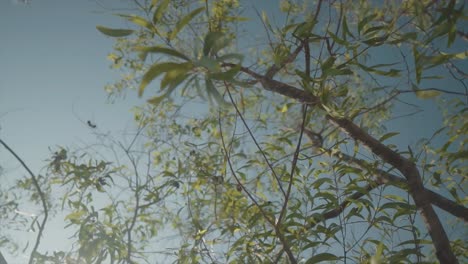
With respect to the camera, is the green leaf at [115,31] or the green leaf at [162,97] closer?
the green leaf at [162,97]

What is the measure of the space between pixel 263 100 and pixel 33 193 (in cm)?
231

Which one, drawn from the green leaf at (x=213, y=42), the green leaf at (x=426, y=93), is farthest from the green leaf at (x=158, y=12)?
the green leaf at (x=426, y=93)

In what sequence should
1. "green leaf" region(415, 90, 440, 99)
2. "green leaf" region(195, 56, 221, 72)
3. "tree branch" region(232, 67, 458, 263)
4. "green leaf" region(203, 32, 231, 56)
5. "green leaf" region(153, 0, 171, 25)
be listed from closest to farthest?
"green leaf" region(195, 56, 221, 72)
"green leaf" region(203, 32, 231, 56)
"green leaf" region(153, 0, 171, 25)
"green leaf" region(415, 90, 440, 99)
"tree branch" region(232, 67, 458, 263)

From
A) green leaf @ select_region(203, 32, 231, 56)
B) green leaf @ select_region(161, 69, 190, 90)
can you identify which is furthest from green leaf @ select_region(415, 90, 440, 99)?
green leaf @ select_region(161, 69, 190, 90)

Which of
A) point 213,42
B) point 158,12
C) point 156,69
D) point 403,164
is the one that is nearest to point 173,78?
point 156,69

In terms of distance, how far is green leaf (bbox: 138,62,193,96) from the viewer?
0.46 m

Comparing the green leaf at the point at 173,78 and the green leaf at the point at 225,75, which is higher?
the green leaf at the point at 225,75

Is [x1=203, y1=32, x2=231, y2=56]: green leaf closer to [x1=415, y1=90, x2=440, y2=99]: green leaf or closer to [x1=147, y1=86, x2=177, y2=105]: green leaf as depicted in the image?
[x1=147, y1=86, x2=177, y2=105]: green leaf

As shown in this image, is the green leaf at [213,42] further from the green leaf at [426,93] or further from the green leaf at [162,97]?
the green leaf at [426,93]

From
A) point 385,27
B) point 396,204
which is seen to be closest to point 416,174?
point 396,204

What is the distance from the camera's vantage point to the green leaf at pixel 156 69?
0.46 m

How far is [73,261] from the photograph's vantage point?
1.52m

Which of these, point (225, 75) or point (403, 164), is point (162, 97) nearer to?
point (225, 75)

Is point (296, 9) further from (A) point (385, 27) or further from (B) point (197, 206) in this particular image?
(B) point (197, 206)
